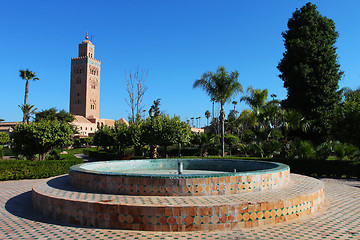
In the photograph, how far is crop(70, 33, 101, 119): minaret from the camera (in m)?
97.9

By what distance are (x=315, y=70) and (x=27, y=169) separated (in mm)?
20748

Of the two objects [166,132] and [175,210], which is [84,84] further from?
[175,210]

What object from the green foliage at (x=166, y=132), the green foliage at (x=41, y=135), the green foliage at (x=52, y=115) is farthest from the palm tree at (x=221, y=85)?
the green foliage at (x=52, y=115)

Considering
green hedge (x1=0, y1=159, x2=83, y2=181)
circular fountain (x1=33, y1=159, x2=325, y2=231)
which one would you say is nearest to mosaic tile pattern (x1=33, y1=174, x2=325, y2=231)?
circular fountain (x1=33, y1=159, x2=325, y2=231)

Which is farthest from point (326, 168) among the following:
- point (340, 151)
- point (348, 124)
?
point (348, 124)

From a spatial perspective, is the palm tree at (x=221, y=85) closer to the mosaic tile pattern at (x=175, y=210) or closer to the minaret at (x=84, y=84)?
the mosaic tile pattern at (x=175, y=210)

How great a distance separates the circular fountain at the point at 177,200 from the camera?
5.30m

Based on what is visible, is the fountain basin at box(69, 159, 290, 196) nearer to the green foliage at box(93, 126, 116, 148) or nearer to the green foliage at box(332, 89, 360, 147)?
the green foliage at box(332, 89, 360, 147)

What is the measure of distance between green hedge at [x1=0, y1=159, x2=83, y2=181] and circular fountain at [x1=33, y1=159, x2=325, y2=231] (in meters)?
6.53

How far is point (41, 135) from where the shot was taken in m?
16.6

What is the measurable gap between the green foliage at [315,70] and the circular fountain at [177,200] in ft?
48.1

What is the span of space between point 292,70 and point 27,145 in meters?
20.4

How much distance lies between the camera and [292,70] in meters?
21.5

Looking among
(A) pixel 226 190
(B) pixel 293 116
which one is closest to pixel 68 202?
(A) pixel 226 190
